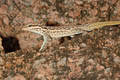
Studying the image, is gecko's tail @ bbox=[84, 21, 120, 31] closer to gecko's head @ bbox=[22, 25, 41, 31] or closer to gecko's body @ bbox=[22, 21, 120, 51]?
gecko's body @ bbox=[22, 21, 120, 51]

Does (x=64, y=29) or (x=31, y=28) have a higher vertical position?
(x=31, y=28)

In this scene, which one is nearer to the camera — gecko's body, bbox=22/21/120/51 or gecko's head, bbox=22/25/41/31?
gecko's head, bbox=22/25/41/31

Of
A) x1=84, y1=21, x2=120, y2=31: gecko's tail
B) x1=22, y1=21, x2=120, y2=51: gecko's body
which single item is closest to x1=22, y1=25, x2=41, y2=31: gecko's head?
x1=22, y1=21, x2=120, y2=51: gecko's body

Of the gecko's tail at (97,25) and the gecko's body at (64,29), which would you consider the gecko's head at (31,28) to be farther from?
the gecko's tail at (97,25)

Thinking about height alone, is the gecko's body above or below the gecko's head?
below

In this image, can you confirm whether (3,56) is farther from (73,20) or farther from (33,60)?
(73,20)

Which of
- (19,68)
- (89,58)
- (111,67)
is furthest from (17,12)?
(111,67)

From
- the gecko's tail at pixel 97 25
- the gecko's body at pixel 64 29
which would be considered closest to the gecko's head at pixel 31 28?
the gecko's body at pixel 64 29

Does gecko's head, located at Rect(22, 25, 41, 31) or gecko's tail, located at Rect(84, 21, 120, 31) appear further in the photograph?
gecko's tail, located at Rect(84, 21, 120, 31)

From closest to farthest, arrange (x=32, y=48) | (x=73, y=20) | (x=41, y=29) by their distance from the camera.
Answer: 1. (x=41, y=29)
2. (x=32, y=48)
3. (x=73, y=20)

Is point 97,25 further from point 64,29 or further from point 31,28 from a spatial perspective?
point 31,28

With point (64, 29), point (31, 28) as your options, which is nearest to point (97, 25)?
point (64, 29)
